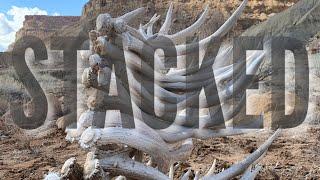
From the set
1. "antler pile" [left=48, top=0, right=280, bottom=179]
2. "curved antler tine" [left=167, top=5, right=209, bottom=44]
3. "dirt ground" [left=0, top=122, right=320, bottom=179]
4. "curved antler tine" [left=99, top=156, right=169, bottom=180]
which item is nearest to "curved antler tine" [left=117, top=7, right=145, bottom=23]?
"antler pile" [left=48, top=0, right=280, bottom=179]

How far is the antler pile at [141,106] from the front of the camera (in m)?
3.74

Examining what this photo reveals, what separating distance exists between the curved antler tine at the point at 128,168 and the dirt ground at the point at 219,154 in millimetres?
6410

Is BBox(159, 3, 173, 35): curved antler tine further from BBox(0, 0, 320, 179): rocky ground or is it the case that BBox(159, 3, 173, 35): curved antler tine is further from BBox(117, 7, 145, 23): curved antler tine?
BBox(0, 0, 320, 179): rocky ground

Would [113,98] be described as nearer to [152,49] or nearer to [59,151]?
[152,49]

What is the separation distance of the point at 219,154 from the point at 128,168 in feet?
33.0

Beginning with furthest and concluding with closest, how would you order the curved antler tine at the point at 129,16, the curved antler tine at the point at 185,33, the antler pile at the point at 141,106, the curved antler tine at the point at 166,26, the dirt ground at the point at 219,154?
1. the dirt ground at the point at 219,154
2. the curved antler tine at the point at 166,26
3. the curved antler tine at the point at 185,33
4. the curved antler tine at the point at 129,16
5. the antler pile at the point at 141,106

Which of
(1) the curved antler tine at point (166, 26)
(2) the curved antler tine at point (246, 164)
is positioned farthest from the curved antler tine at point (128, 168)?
(1) the curved antler tine at point (166, 26)

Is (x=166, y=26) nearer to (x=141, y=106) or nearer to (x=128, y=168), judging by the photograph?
(x=141, y=106)

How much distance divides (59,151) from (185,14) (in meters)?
66.5

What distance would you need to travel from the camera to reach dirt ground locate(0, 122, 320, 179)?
1136 cm

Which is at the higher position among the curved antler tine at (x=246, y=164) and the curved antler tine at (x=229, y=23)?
the curved antler tine at (x=229, y=23)

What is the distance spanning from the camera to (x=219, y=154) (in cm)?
1375

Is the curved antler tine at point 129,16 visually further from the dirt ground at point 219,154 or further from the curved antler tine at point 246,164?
the dirt ground at point 219,154

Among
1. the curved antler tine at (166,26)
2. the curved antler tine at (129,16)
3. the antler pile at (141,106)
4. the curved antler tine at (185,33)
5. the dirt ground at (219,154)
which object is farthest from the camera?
the dirt ground at (219,154)
